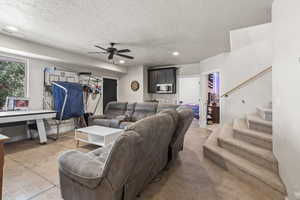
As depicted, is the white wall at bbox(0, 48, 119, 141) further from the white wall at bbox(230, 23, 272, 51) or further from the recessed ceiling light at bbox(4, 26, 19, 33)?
the white wall at bbox(230, 23, 272, 51)

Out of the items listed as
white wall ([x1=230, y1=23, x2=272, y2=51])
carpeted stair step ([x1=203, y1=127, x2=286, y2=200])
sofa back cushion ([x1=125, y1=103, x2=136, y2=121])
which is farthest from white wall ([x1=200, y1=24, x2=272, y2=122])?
sofa back cushion ([x1=125, y1=103, x2=136, y2=121])

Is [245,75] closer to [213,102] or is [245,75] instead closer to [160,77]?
[213,102]

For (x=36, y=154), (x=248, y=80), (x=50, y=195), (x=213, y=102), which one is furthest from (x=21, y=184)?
(x=213, y=102)

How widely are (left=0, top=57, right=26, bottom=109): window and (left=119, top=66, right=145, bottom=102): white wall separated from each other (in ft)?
11.9

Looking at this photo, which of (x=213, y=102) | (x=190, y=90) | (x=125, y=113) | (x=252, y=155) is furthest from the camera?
(x=190, y=90)

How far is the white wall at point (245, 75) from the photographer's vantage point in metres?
3.44

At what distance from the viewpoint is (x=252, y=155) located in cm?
213

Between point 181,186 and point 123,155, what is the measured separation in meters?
1.20

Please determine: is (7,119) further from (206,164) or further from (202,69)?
(202,69)

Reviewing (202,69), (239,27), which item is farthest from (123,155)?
(202,69)

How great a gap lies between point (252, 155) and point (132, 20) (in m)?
2.93

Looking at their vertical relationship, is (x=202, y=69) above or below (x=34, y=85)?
above

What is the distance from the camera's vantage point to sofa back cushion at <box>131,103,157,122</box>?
14.8 feet

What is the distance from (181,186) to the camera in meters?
1.86
